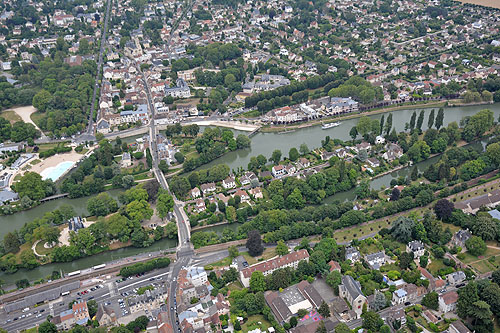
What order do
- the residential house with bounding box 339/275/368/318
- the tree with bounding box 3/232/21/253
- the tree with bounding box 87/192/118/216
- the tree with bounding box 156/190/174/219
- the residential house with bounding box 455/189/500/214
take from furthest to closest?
the tree with bounding box 87/192/118/216, the tree with bounding box 156/190/174/219, the residential house with bounding box 455/189/500/214, the tree with bounding box 3/232/21/253, the residential house with bounding box 339/275/368/318

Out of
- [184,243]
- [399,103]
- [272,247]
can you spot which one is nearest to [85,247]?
[184,243]

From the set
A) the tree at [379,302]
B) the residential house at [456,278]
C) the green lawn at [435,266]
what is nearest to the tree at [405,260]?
the green lawn at [435,266]

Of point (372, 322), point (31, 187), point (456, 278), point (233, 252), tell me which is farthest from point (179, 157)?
point (456, 278)

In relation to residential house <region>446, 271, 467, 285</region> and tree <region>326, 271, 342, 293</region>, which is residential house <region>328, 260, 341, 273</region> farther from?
residential house <region>446, 271, 467, 285</region>

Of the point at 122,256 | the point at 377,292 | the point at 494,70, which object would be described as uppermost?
the point at 494,70

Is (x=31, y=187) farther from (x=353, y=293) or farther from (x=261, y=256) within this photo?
(x=353, y=293)

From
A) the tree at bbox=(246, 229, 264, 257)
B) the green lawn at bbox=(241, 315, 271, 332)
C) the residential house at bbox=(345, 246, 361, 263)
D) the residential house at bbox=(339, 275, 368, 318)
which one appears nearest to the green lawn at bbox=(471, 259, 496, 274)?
the residential house at bbox=(345, 246, 361, 263)

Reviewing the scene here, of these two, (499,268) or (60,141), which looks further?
(60,141)

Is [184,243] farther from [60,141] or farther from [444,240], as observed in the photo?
[60,141]
